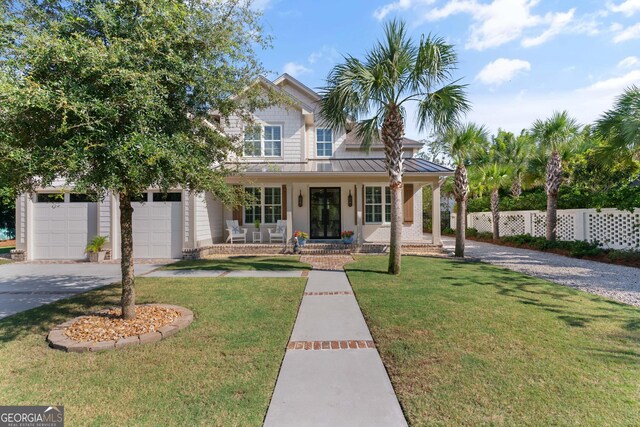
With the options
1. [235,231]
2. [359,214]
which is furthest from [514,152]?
[235,231]

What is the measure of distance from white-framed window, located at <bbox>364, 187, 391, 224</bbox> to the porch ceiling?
1.28 meters

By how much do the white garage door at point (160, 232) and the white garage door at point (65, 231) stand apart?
6.25ft

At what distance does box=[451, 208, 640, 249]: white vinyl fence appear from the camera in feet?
37.7

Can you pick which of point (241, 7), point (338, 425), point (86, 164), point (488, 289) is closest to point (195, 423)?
point (338, 425)

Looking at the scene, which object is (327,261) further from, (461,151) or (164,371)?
(164,371)

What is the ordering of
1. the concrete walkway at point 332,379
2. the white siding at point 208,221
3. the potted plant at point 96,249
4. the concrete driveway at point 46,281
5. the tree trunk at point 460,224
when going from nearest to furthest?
the concrete walkway at point 332,379 < the concrete driveway at point 46,281 < the potted plant at point 96,249 < the tree trunk at point 460,224 < the white siding at point 208,221

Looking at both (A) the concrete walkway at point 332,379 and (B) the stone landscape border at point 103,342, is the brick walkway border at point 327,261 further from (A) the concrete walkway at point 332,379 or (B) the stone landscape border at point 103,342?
(B) the stone landscape border at point 103,342

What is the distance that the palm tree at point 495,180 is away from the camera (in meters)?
18.9

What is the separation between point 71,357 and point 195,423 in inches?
97.0

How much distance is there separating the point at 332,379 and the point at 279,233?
11.1 metres

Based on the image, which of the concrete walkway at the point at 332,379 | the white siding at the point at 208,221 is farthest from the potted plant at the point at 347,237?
the concrete walkway at the point at 332,379

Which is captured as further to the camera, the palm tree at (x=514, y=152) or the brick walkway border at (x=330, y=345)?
the palm tree at (x=514, y=152)

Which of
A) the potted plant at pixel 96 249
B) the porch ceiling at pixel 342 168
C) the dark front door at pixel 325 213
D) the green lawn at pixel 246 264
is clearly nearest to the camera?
the green lawn at pixel 246 264

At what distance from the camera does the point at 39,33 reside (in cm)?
417
